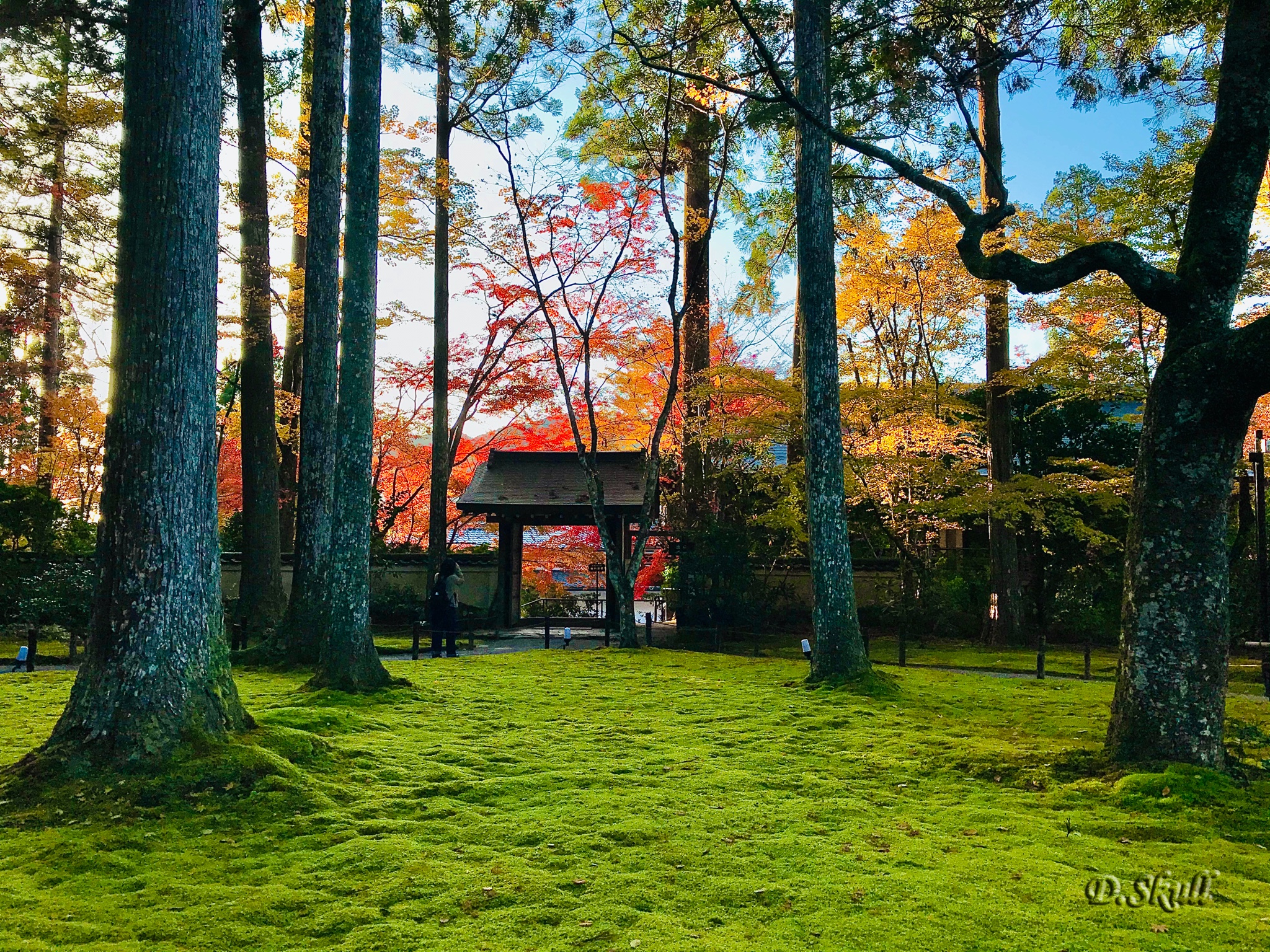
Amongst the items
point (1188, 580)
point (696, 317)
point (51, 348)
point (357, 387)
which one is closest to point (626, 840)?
point (1188, 580)

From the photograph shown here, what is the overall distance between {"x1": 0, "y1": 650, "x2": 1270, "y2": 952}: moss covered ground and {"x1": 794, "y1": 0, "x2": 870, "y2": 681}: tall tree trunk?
2.14 metres

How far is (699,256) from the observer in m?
17.4

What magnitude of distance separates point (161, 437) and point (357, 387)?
3.89 meters

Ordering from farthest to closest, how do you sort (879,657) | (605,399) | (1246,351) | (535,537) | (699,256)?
(535,537) → (605,399) → (699,256) → (879,657) → (1246,351)

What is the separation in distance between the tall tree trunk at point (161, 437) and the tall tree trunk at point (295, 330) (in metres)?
11.9

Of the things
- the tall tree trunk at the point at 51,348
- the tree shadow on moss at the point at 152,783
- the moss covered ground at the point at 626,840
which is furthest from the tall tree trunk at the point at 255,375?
the tree shadow on moss at the point at 152,783

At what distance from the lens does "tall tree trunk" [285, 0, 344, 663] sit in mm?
10273

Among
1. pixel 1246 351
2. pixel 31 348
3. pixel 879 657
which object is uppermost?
pixel 31 348

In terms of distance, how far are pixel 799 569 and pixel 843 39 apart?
11068 mm

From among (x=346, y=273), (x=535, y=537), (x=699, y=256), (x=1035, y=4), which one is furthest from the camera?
(x=535, y=537)

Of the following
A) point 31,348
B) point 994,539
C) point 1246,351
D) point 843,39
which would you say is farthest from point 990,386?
point 31,348

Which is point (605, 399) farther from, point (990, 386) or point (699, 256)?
point (990, 386)

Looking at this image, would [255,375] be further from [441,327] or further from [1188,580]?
[1188,580]

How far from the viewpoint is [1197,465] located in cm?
548
